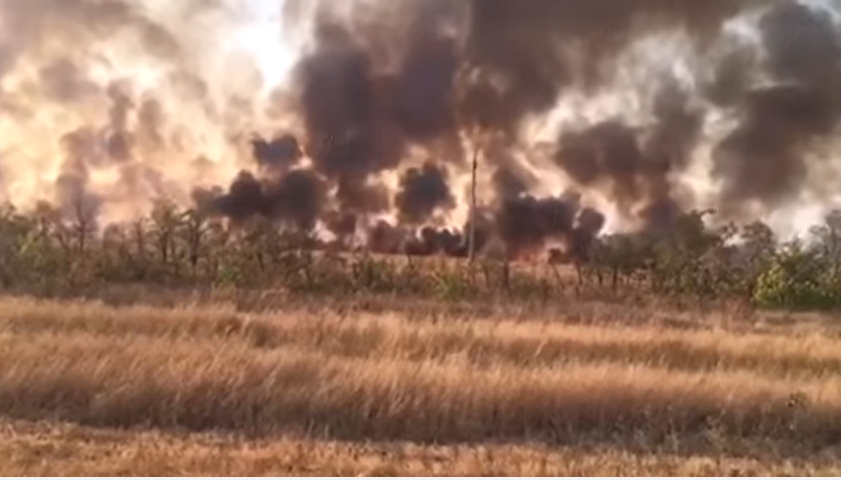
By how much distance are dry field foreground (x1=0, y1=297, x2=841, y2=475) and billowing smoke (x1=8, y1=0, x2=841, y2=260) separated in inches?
19.4

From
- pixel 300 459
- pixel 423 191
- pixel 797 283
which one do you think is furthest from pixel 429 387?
pixel 797 283

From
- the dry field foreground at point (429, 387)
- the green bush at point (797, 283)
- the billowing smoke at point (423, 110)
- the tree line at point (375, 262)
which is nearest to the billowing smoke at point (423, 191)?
the billowing smoke at point (423, 110)

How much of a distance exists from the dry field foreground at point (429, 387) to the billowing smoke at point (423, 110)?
19.4 inches

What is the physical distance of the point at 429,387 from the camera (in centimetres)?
399

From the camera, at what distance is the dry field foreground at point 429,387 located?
3.78 meters

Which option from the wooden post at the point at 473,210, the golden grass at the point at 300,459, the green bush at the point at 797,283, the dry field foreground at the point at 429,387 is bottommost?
the golden grass at the point at 300,459

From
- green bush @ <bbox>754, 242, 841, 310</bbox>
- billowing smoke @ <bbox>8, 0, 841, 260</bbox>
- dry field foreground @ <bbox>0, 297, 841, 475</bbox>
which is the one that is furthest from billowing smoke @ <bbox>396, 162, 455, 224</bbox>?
green bush @ <bbox>754, 242, 841, 310</bbox>

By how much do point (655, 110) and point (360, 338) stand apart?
1595mm

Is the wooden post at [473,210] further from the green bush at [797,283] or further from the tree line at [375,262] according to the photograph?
the green bush at [797,283]

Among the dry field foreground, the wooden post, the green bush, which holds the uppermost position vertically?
the wooden post

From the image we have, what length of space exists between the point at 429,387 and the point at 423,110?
115 cm

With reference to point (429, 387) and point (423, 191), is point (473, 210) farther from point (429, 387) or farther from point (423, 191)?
point (429, 387)

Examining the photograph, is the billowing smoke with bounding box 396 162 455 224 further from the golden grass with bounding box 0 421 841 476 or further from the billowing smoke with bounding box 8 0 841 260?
the golden grass with bounding box 0 421 841 476

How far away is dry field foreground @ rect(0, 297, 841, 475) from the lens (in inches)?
149
